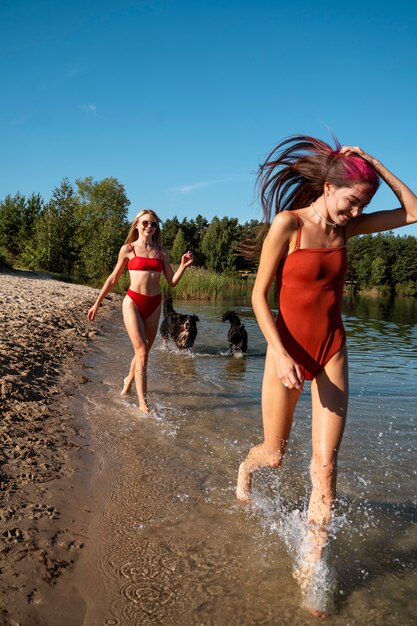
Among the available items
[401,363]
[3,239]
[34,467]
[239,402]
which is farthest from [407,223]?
[3,239]

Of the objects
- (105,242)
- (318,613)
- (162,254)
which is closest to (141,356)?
(162,254)

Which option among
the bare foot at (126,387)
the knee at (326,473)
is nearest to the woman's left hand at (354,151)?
the knee at (326,473)

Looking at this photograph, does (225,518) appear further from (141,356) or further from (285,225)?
(141,356)

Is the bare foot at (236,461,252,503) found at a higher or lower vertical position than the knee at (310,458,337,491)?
lower

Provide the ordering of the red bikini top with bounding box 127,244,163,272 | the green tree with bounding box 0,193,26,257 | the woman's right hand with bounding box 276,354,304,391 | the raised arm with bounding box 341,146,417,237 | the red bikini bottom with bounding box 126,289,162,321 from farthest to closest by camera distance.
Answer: the green tree with bounding box 0,193,26,257 < the red bikini top with bounding box 127,244,163,272 < the red bikini bottom with bounding box 126,289,162,321 < the raised arm with bounding box 341,146,417,237 < the woman's right hand with bounding box 276,354,304,391

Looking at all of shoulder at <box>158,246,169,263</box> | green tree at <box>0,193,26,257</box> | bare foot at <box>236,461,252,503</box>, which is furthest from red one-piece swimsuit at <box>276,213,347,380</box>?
green tree at <box>0,193,26,257</box>

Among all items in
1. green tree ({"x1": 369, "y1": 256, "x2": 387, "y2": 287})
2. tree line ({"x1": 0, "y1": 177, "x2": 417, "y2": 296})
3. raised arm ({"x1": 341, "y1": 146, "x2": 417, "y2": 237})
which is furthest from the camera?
green tree ({"x1": 369, "y1": 256, "x2": 387, "y2": 287})

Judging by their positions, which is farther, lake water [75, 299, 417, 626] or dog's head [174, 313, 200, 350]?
dog's head [174, 313, 200, 350]

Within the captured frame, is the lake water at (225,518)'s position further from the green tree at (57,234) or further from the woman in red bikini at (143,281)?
the green tree at (57,234)

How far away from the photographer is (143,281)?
663 centimetres

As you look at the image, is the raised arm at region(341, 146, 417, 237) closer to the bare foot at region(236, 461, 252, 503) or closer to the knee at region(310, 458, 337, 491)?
the knee at region(310, 458, 337, 491)

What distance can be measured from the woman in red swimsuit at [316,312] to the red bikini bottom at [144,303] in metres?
3.47

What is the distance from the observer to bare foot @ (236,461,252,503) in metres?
3.83

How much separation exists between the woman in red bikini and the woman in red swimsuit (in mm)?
3315
